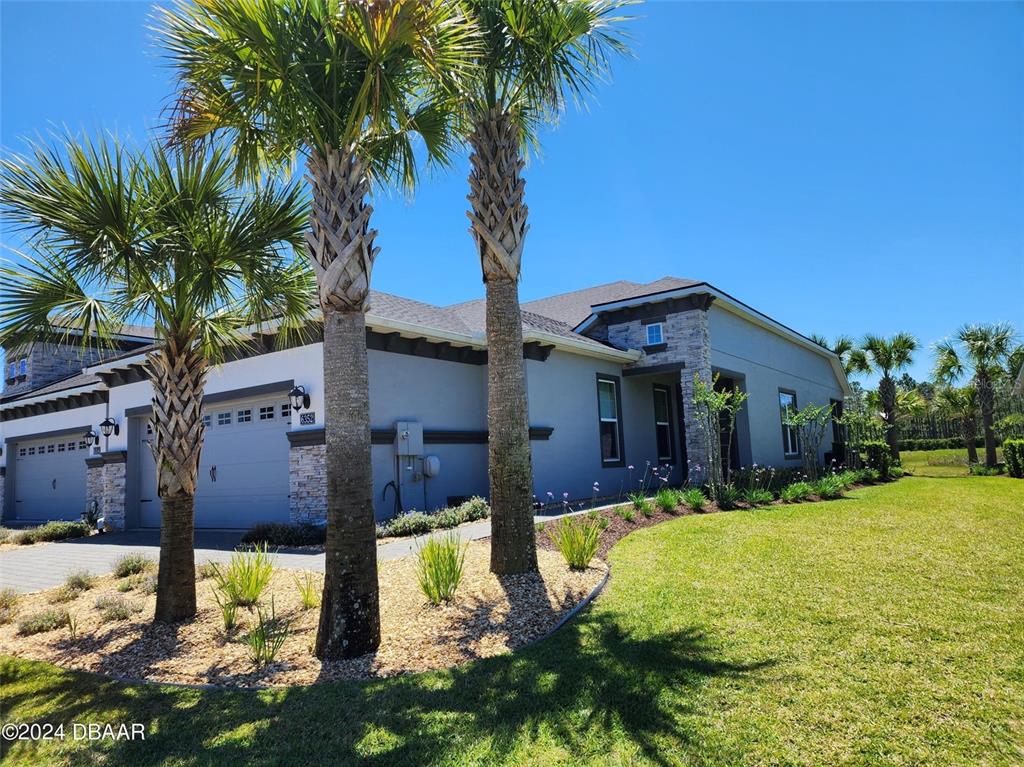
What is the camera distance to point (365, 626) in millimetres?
5109

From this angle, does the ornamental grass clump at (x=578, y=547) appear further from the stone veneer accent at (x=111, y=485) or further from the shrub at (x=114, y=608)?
the stone veneer accent at (x=111, y=485)

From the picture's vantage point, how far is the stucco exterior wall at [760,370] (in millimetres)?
17328

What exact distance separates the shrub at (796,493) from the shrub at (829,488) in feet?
0.69

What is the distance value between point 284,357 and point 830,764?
1157cm

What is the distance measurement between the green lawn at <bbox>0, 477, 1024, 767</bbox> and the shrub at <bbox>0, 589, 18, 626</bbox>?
1.90 metres

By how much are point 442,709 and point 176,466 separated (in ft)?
13.9

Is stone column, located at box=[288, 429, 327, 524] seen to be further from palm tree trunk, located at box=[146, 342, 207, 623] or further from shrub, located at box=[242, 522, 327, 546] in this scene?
palm tree trunk, located at box=[146, 342, 207, 623]

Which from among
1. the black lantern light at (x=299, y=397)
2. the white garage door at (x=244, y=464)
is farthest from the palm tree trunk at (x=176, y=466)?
the white garage door at (x=244, y=464)

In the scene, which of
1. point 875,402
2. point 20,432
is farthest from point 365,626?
point 875,402

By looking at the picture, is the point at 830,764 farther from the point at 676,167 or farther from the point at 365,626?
the point at 676,167

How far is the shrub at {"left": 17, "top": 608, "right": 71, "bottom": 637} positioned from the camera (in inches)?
260

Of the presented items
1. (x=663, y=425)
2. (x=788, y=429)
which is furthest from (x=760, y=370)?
(x=663, y=425)

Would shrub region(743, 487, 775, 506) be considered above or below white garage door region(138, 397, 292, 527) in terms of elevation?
below

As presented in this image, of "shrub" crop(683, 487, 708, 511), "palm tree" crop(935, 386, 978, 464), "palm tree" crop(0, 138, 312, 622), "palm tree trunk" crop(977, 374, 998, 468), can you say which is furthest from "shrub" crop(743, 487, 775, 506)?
"palm tree" crop(935, 386, 978, 464)
